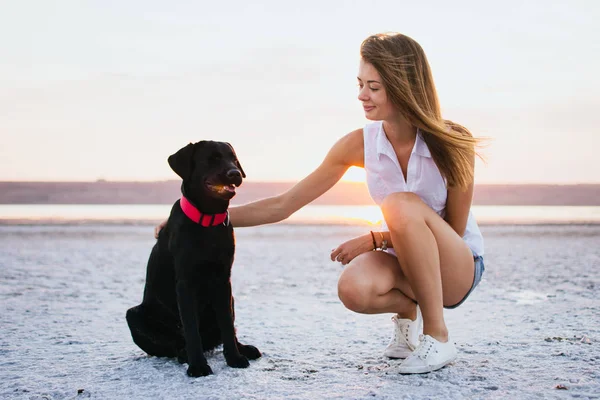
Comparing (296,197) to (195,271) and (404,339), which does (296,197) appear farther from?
(404,339)

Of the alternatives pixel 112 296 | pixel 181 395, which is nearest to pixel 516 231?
→ pixel 112 296

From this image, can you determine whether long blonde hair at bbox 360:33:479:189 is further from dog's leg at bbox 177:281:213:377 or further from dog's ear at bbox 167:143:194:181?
dog's leg at bbox 177:281:213:377

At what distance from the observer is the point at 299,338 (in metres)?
4.30

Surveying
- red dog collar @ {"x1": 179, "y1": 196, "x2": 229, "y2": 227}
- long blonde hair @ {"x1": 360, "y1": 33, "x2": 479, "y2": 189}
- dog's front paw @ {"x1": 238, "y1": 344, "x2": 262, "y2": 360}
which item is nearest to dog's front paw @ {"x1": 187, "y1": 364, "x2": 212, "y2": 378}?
dog's front paw @ {"x1": 238, "y1": 344, "x2": 262, "y2": 360}

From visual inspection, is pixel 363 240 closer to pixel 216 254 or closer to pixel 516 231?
pixel 216 254

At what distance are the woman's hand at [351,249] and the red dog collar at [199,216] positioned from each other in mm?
636

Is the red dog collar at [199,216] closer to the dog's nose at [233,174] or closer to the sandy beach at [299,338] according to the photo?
the dog's nose at [233,174]

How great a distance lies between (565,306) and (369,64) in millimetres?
3353

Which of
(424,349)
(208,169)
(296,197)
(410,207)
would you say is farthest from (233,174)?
(424,349)

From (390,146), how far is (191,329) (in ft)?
4.66

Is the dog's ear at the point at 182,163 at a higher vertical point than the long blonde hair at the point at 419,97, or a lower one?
lower

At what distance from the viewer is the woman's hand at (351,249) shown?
3.45 metres

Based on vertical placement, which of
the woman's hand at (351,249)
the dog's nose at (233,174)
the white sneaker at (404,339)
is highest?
the dog's nose at (233,174)

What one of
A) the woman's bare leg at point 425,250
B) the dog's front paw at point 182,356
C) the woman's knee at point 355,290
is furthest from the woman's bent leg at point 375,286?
the dog's front paw at point 182,356
